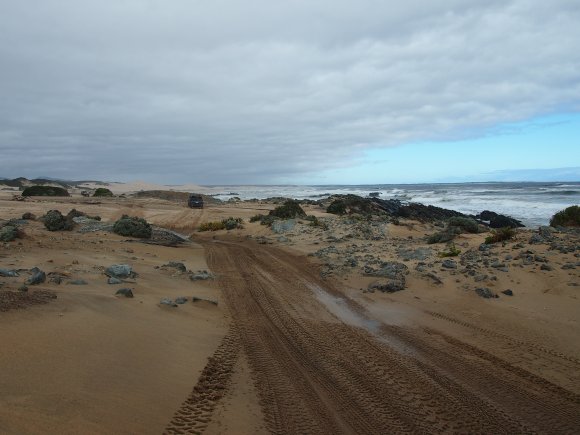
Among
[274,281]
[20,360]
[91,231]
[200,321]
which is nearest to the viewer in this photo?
[20,360]

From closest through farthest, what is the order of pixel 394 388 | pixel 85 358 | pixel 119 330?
pixel 85 358 < pixel 394 388 < pixel 119 330

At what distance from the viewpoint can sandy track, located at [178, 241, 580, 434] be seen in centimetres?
420

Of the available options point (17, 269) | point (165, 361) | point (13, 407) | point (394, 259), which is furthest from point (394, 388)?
point (394, 259)

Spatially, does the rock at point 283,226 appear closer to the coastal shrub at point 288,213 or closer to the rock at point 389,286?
the coastal shrub at point 288,213

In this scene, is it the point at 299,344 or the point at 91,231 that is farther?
the point at 91,231

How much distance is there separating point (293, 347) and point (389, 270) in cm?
568

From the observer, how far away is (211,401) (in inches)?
169

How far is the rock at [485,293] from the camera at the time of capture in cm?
894

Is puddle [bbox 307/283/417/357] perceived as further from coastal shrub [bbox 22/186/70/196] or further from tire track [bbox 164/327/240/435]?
coastal shrub [bbox 22/186/70/196]

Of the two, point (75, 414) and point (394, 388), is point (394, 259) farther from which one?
point (75, 414)

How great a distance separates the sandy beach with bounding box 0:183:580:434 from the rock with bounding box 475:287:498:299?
0.05 metres

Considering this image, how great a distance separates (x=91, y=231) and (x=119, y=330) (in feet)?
43.3

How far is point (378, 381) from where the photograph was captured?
5.09 metres

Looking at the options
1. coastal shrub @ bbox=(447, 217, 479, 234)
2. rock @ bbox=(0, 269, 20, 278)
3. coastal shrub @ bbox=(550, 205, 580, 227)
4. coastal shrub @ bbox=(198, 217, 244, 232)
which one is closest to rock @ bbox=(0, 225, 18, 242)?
rock @ bbox=(0, 269, 20, 278)
